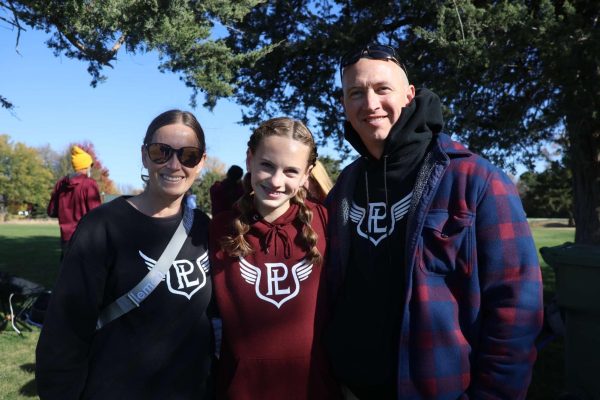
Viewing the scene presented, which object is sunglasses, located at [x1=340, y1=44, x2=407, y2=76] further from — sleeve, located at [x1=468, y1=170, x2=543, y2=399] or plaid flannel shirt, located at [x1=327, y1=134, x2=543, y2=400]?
sleeve, located at [x1=468, y1=170, x2=543, y2=399]

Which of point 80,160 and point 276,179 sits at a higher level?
point 80,160

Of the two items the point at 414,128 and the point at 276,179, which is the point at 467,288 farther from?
the point at 276,179

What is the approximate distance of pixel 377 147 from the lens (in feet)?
6.99

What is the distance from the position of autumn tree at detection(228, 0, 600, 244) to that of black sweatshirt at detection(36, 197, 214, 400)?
5.88m

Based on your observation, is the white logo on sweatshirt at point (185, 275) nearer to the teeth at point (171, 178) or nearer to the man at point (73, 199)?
the teeth at point (171, 178)

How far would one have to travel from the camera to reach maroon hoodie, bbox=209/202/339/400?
80.4 inches

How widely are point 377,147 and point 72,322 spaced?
Answer: 140cm

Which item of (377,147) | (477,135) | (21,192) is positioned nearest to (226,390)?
(377,147)

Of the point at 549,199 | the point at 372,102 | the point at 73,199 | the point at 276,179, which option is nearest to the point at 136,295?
the point at 276,179

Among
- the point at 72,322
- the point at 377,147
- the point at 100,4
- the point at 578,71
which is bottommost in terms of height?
the point at 72,322

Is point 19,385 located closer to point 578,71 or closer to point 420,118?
point 420,118

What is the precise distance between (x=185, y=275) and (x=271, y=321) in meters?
0.41

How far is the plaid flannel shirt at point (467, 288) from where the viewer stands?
1.73m

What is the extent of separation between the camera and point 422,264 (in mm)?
1851
